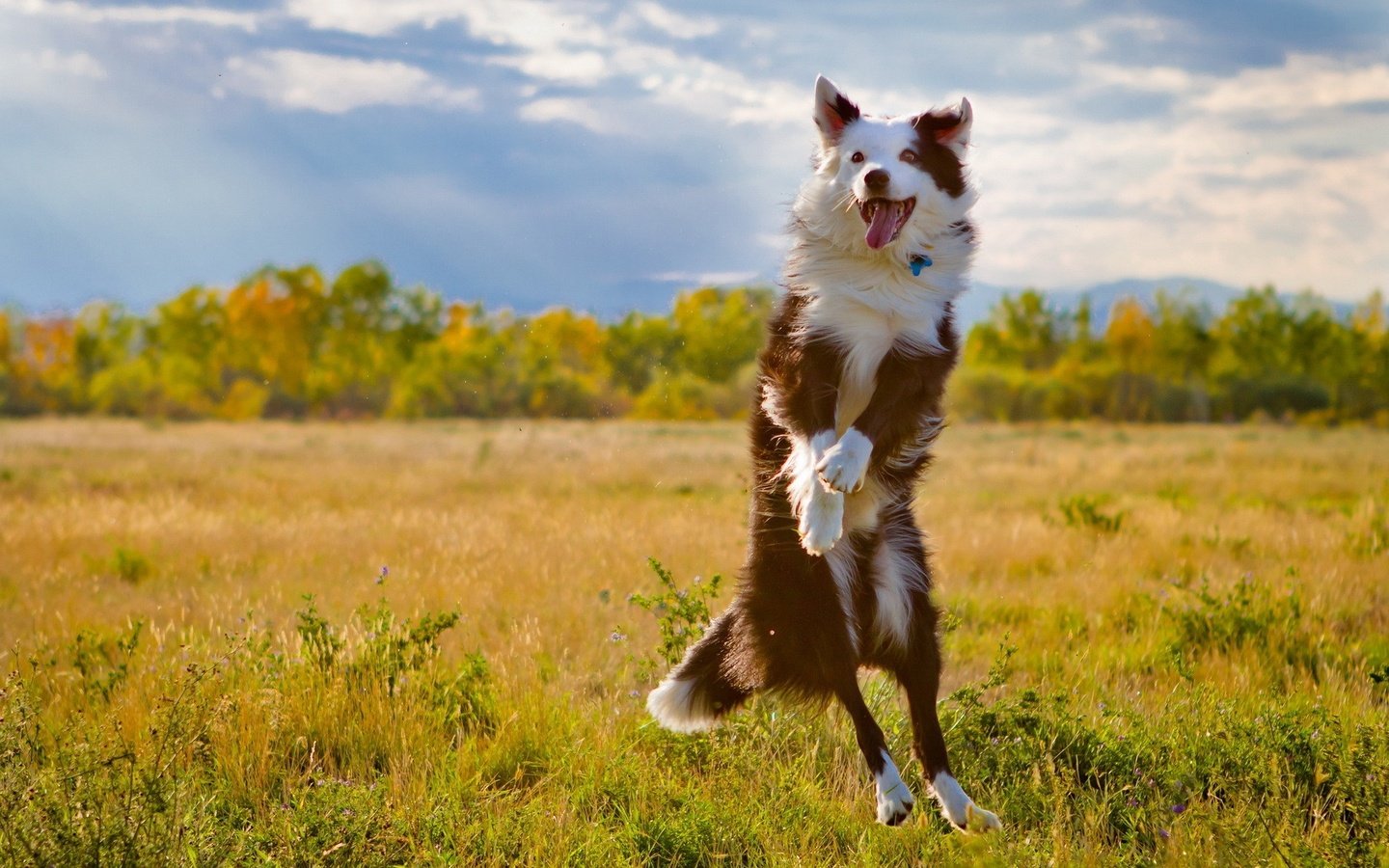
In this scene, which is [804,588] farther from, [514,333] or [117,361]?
[117,361]

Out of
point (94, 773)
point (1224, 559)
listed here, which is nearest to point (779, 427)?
point (94, 773)

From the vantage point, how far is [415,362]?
217 feet

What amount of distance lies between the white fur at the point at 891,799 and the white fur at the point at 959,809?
23 centimetres

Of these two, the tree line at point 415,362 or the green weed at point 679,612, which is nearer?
the green weed at point 679,612

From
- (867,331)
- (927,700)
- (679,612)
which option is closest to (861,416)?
(867,331)

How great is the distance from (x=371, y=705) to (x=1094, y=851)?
10.4ft

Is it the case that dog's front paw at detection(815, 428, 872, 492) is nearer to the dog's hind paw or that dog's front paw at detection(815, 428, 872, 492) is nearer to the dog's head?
the dog's head

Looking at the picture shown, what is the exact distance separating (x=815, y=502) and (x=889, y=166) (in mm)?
1215

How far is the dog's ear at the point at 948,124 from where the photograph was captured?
171 inches

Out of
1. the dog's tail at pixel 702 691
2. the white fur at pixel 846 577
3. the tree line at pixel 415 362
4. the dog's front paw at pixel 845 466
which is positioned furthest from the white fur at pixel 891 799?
the tree line at pixel 415 362

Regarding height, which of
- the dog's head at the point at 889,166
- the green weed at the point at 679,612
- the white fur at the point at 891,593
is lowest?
the green weed at the point at 679,612

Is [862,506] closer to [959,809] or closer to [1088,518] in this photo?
[959,809]

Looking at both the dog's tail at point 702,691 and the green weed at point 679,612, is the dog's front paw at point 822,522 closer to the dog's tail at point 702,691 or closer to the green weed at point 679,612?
the dog's tail at point 702,691

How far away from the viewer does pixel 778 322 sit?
14.6 ft
